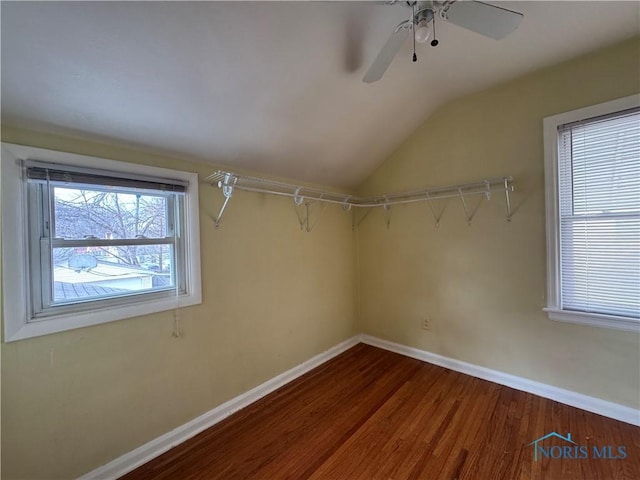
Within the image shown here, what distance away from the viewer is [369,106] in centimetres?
215

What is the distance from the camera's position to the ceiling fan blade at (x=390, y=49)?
1.18 meters

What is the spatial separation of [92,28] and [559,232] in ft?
9.94

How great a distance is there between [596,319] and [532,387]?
74cm

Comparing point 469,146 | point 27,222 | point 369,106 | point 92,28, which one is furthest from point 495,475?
point 92,28

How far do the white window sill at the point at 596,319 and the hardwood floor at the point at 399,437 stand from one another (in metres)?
0.65

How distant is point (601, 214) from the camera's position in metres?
1.84

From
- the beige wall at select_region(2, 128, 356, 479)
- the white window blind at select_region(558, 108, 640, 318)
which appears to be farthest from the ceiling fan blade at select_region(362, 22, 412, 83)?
the white window blind at select_region(558, 108, 640, 318)

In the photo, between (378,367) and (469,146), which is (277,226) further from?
(469,146)

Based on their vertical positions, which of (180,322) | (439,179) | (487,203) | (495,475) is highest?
(439,179)

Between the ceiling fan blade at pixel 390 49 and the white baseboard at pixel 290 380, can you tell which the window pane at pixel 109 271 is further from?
the ceiling fan blade at pixel 390 49

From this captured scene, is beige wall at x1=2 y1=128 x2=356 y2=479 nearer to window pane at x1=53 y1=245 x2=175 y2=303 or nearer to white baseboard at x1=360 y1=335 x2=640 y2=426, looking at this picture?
window pane at x1=53 y1=245 x2=175 y2=303

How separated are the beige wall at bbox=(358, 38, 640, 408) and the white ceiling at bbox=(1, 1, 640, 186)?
0.73 ft

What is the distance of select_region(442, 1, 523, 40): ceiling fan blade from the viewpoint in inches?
42.3

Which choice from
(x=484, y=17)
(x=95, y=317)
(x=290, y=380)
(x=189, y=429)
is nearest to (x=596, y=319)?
(x=484, y=17)
